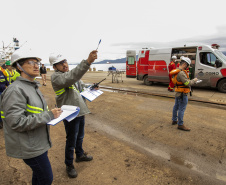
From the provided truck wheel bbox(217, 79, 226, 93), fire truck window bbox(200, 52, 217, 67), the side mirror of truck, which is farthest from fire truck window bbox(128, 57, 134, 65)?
truck wheel bbox(217, 79, 226, 93)

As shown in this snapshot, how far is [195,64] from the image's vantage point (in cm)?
990

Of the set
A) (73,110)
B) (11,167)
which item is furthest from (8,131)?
(11,167)

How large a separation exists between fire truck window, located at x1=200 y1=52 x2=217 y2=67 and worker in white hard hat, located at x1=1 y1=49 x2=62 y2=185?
10.2 m

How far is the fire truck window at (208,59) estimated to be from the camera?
9.37m

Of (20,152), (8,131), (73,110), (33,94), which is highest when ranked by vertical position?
(33,94)

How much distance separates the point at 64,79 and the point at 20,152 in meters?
0.96

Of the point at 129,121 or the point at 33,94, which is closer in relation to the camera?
the point at 33,94

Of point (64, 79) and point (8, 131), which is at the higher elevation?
point (64, 79)

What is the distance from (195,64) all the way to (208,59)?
740 mm

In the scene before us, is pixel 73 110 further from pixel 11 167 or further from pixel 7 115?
pixel 11 167

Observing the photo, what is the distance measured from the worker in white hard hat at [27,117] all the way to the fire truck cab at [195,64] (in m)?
9.80

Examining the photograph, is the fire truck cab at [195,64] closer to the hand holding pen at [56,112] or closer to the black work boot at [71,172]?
the black work boot at [71,172]

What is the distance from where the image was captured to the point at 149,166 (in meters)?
2.98

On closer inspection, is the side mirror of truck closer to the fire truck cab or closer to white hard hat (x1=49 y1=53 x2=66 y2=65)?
the fire truck cab
